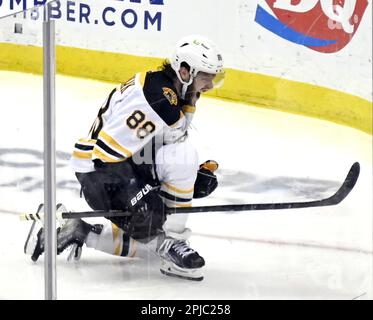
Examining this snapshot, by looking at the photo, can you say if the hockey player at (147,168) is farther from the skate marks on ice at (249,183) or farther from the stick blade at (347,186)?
the stick blade at (347,186)

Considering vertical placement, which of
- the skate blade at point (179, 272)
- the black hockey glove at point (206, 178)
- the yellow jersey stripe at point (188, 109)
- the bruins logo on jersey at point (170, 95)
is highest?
the bruins logo on jersey at point (170, 95)

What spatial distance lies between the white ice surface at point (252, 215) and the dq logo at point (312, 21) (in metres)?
0.14

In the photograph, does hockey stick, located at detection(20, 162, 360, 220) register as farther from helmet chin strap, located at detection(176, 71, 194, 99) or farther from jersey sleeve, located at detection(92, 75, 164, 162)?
helmet chin strap, located at detection(176, 71, 194, 99)

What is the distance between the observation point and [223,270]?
1993mm

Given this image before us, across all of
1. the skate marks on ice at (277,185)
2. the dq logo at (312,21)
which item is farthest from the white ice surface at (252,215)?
the dq logo at (312,21)

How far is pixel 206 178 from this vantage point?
197cm

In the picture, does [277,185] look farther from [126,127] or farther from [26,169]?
[26,169]

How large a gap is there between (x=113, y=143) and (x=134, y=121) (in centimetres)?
6

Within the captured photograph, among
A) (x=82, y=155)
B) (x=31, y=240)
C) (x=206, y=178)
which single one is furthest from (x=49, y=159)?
(x=206, y=178)

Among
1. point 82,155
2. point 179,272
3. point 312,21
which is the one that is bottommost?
point 179,272

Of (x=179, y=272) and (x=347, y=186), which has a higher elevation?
(x=347, y=186)

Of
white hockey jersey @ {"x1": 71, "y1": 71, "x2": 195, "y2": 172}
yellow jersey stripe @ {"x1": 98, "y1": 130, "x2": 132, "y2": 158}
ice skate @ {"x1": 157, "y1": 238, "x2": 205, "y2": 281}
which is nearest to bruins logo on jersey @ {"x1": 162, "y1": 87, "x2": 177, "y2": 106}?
white hockey jersey @ {"x1": 71, "y1": 71, "x2": 195, "y2": 172}

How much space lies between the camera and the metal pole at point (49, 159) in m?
1.95
